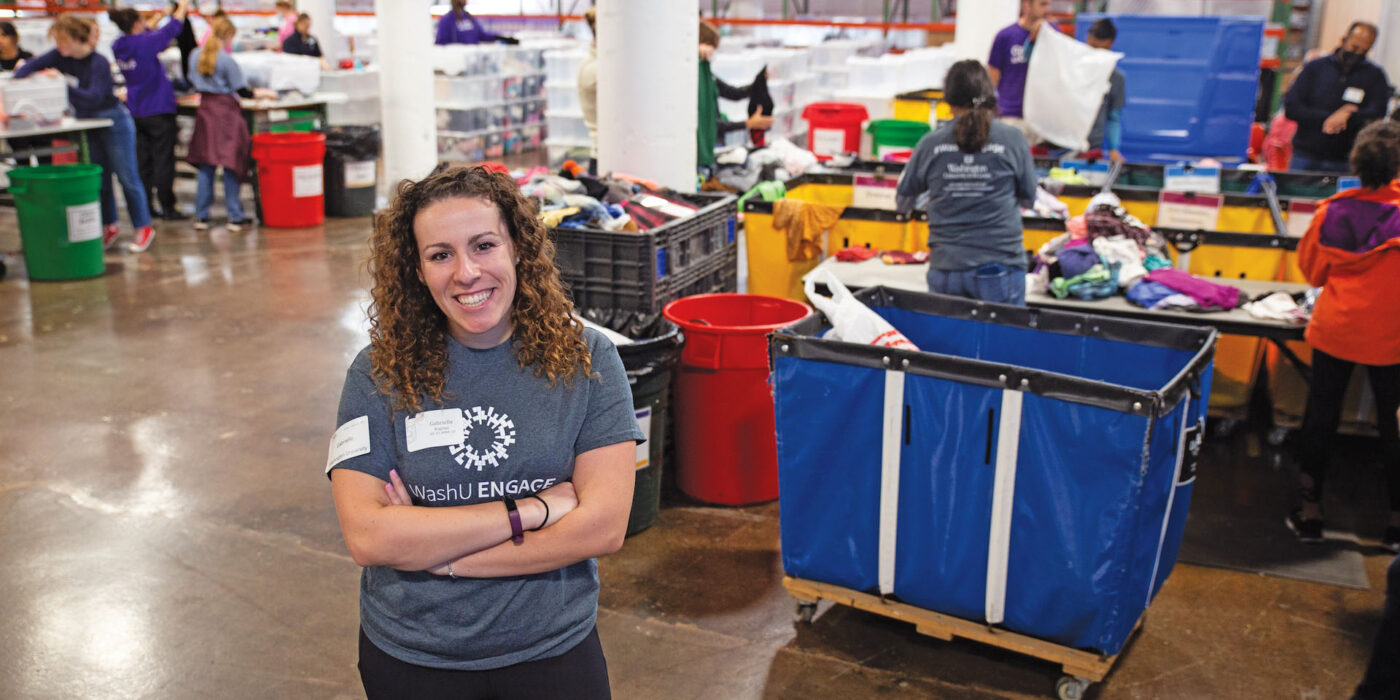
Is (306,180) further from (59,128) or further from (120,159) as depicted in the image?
(59,128)

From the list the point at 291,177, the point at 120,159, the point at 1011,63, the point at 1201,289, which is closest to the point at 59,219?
the point at 120,159

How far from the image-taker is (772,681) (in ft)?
11.3

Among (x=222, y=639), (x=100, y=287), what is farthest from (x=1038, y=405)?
(x=100, y=287)

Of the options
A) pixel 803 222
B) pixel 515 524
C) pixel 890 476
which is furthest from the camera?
pixel 803 222

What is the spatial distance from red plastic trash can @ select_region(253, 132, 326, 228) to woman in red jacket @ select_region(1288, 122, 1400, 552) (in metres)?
8.01

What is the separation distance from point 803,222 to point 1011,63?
3256 mm

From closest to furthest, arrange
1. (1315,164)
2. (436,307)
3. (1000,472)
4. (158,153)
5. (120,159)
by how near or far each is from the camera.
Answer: (436,307) < (1000,472) < (1315,164) < (120,159) < (158,153)

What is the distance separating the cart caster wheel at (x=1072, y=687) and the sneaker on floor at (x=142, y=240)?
8.22 meters

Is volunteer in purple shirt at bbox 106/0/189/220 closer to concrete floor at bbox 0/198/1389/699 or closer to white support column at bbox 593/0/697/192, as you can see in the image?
concrete floor at bbox 0/198/1389/699

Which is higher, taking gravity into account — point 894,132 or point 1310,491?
point 894,132

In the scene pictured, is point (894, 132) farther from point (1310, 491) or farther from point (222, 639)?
point (222, 639)

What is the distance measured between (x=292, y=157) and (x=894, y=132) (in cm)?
512

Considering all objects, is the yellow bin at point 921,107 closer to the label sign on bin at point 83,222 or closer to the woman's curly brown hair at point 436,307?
the label sign on bin at point 83,222

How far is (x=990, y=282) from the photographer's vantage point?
4.82 meters
